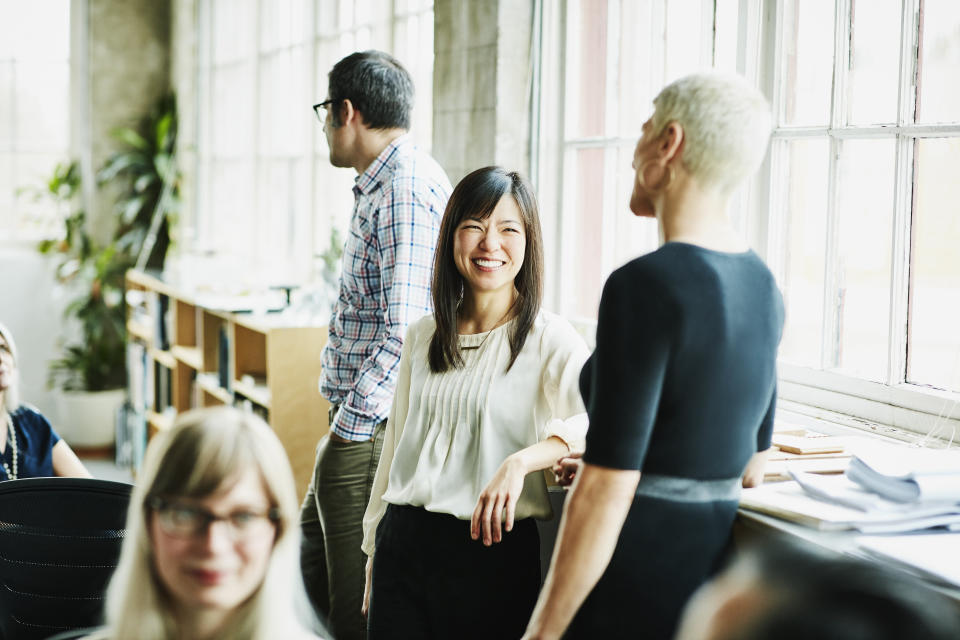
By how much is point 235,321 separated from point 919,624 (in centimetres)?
368

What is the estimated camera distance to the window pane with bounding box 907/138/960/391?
199cm

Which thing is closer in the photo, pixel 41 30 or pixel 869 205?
pixel 869 205

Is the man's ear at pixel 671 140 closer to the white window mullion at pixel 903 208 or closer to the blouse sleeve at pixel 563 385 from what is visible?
the blouse sleeve at pixel 563 385

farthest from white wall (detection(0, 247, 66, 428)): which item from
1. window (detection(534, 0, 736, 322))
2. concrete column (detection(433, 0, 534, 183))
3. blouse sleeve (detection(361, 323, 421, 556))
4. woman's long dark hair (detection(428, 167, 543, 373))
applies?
woman's long dark hair (detection(428, 167, 543, 373))

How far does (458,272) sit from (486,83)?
1387 millimetres

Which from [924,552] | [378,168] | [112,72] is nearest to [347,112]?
[378,168]

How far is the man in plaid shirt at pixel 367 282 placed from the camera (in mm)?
2426

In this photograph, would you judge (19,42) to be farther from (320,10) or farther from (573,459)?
(573,459)

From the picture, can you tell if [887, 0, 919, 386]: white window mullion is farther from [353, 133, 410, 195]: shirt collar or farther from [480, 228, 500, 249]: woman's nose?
[353, 133, 410, 195]: shirt collar

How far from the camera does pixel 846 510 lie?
147 cm

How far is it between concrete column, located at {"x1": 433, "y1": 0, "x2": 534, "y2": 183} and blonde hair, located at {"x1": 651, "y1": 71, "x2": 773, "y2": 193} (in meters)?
1.84

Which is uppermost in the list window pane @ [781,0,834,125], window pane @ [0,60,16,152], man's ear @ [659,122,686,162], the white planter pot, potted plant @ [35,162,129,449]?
window pane @ [0,60,16,152]

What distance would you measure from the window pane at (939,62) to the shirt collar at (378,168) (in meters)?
1.21

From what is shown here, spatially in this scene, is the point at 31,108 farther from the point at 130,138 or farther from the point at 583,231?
the point at 583,231
